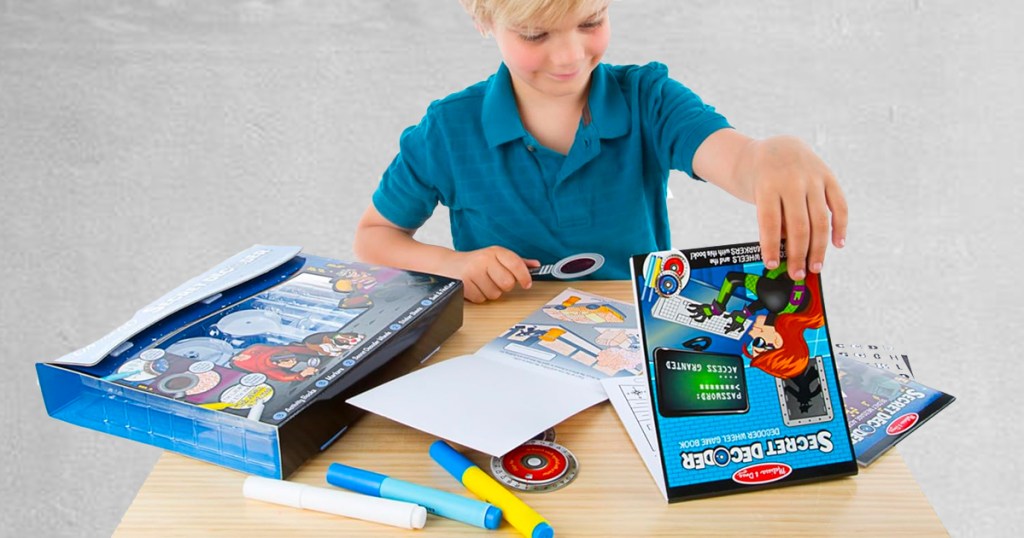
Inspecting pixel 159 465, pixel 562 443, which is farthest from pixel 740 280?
pixel 159 465

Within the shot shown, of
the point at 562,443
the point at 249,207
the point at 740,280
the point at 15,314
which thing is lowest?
the point at 15,314

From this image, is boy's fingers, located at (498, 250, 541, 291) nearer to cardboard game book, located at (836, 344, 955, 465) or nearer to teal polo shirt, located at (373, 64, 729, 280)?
teal polo shirt, located at (373, 64, 729, 280)

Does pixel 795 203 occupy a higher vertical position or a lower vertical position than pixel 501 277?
higher

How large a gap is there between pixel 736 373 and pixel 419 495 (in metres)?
0.22

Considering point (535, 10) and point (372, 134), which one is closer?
point (535, 10)

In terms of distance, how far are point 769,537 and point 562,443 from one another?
16cm

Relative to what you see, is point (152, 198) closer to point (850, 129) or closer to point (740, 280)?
point (850, 129)

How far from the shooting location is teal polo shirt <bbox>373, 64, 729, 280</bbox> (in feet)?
3.36

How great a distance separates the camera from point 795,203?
660 millimetres

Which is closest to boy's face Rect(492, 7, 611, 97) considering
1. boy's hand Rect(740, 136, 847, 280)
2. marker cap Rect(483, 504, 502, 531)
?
boy's hand Rect(740, 136, 847, 280)

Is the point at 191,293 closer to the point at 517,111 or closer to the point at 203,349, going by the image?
the point at 203,349

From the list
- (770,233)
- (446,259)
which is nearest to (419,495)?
(770,233)

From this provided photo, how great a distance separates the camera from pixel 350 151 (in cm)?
221

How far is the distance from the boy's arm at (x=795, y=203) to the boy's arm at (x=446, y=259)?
256 mm
